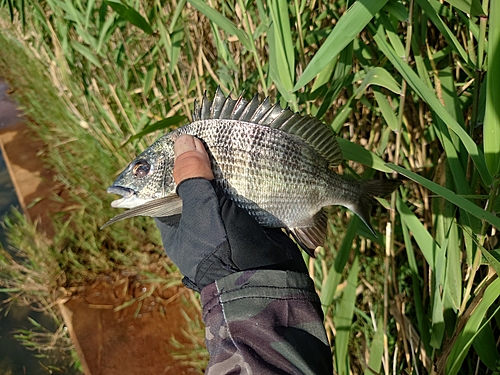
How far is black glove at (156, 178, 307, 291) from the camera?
103 cm

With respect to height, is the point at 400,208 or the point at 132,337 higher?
the point at 400,208

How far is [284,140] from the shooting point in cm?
119

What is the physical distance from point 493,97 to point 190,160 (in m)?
0.74

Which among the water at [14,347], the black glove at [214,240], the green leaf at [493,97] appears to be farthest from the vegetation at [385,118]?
the water at [14,347]

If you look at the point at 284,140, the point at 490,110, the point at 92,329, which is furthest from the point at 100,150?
the point at 490,110

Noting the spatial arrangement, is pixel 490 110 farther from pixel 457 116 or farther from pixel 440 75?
pixel 440 75

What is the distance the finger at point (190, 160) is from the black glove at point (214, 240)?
25 millimetres

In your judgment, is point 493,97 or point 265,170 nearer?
point 493,97

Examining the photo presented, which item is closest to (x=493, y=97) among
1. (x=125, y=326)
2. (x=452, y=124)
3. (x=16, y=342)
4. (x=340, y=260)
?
(x=452, y=124)

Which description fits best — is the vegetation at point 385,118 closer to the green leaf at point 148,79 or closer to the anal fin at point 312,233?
the green leaf at point 148,79

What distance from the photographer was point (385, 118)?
A: 1259mm

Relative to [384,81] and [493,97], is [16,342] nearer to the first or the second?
[384,81]

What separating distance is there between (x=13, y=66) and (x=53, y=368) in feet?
13.4

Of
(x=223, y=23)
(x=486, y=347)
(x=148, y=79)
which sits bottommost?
(x=486, y=347)
